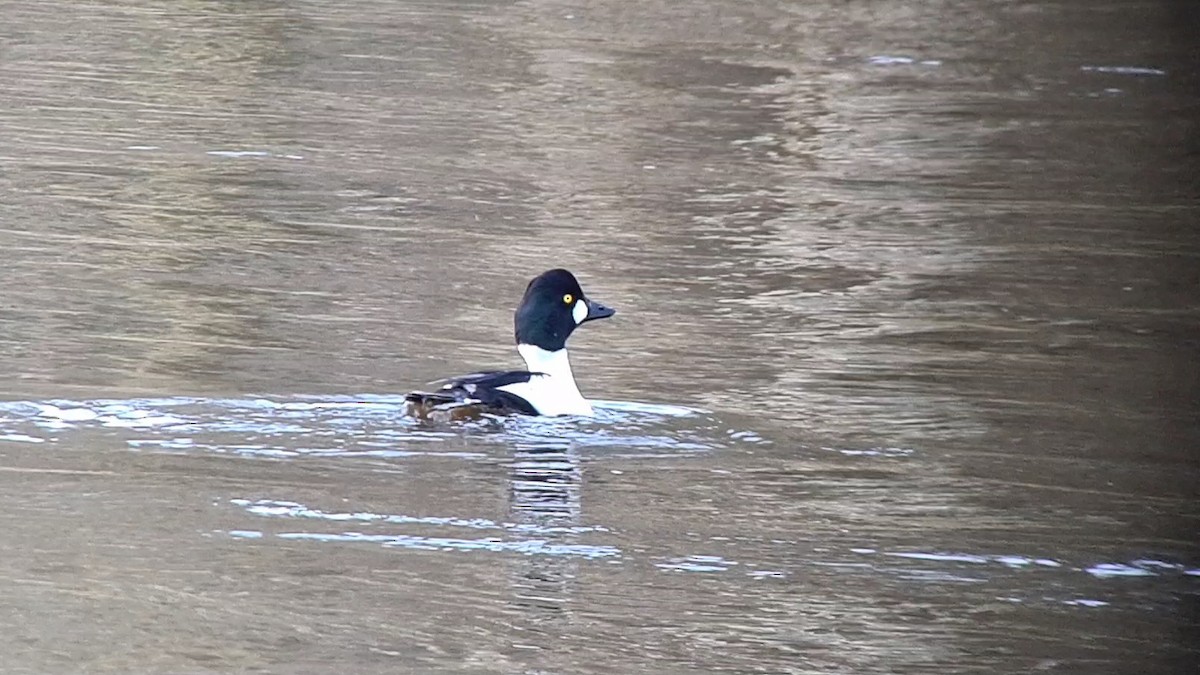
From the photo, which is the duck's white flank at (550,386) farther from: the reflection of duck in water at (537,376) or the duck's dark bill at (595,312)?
the duck's dark bill at (595,312)

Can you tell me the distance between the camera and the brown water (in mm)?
6641

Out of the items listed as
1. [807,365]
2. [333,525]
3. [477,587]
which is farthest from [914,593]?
[807,365]

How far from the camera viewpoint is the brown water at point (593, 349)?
21.8 ft

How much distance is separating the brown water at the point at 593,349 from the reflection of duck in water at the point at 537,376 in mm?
117

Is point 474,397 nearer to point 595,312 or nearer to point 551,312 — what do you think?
point 551,312

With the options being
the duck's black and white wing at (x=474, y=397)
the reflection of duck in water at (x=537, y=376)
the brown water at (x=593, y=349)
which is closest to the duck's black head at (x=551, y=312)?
the reflection of duck in water at (x=537, y=376)

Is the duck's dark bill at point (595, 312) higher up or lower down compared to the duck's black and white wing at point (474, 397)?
higher up

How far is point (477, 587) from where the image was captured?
6.73m

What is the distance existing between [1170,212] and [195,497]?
316 inches

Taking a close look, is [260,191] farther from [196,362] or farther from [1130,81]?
[1130,81]

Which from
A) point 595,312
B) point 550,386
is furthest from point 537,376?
point 595,312

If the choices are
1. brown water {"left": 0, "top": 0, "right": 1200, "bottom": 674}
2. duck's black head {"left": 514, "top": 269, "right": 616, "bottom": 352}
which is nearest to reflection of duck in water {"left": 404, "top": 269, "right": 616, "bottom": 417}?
duck's black head {"left": 514, "top": 269, "right": 616, "bottom": 352}

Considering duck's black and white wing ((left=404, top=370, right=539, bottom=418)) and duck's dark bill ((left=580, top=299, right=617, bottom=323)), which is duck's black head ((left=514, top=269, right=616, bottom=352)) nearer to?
duck's dark bill ((left=580, top=299, right=617, bottom=323))

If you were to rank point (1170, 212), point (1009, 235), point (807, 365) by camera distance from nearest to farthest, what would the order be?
point (807, 365) < point (1009, 235) < point (1170, 212)
